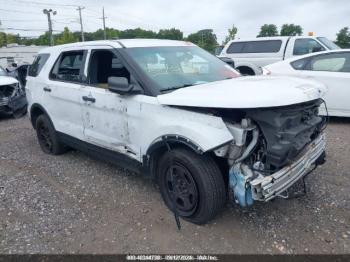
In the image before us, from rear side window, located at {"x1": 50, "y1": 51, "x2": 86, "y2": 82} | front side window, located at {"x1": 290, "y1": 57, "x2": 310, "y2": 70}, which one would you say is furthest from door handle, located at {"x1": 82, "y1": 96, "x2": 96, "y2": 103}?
front side window, located at {"x1": 290, "y1": 57, "x2": 310, "y2": 70}

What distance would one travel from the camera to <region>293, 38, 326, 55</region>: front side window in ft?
34.6

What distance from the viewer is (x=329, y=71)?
661 cm

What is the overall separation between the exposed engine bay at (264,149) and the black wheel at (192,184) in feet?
0.60

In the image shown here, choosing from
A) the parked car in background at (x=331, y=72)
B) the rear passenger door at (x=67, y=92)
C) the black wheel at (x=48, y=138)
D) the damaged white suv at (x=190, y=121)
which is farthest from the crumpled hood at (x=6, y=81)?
the parked car in background at (x=331, y=72)

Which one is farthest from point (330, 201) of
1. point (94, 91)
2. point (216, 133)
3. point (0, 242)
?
point (0, 242)

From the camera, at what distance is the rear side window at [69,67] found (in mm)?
4473

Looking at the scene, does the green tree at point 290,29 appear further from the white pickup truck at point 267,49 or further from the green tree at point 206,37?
the white pickup truck at point 267,49

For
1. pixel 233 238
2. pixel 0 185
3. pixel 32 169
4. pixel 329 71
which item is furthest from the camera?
pixel 329 71

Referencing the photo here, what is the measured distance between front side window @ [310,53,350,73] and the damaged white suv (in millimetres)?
3154

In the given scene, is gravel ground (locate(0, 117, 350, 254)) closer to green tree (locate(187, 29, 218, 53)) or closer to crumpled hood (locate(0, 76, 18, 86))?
crumpled hood (locate(0, 76, 18, 86))

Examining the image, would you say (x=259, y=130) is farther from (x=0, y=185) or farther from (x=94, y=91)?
(x=0, y=185)

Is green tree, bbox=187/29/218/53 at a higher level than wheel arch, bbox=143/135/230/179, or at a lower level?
higher

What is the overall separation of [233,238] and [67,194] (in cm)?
217

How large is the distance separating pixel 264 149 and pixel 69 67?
3167mm
